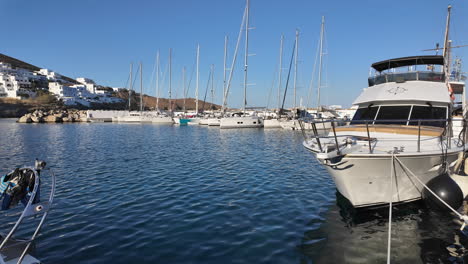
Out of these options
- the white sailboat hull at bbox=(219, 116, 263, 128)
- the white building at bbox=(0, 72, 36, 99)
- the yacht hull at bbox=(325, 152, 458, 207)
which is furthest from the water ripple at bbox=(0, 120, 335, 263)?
the white building at bbox=(0, 72, 36, 99)

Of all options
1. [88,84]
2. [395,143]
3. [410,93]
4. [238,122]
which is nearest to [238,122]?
[238,122]

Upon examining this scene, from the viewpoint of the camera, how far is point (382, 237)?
257 inches

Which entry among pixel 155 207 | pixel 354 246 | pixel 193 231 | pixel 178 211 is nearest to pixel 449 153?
pixel 354 246

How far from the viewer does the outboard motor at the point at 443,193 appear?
7.35 metres

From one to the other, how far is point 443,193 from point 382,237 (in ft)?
8.14

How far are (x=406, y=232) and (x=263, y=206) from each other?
390 centimetres

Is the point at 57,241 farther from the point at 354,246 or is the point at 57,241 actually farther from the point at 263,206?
the point at 354,246

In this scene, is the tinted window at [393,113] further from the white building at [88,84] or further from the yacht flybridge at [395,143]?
the white building at [88,84]

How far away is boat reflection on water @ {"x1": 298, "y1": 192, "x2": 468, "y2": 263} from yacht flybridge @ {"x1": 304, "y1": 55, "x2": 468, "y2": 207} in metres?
0.50

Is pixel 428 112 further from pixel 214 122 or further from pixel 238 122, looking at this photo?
pixel 214 122

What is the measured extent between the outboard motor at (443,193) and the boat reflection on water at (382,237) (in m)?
0.36

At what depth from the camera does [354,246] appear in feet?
20.1

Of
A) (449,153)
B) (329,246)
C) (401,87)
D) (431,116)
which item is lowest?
(329,246)

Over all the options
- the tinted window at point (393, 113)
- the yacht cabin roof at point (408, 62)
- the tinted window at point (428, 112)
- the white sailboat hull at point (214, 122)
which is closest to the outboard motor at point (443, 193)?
the tinted window at point (428, 112)
